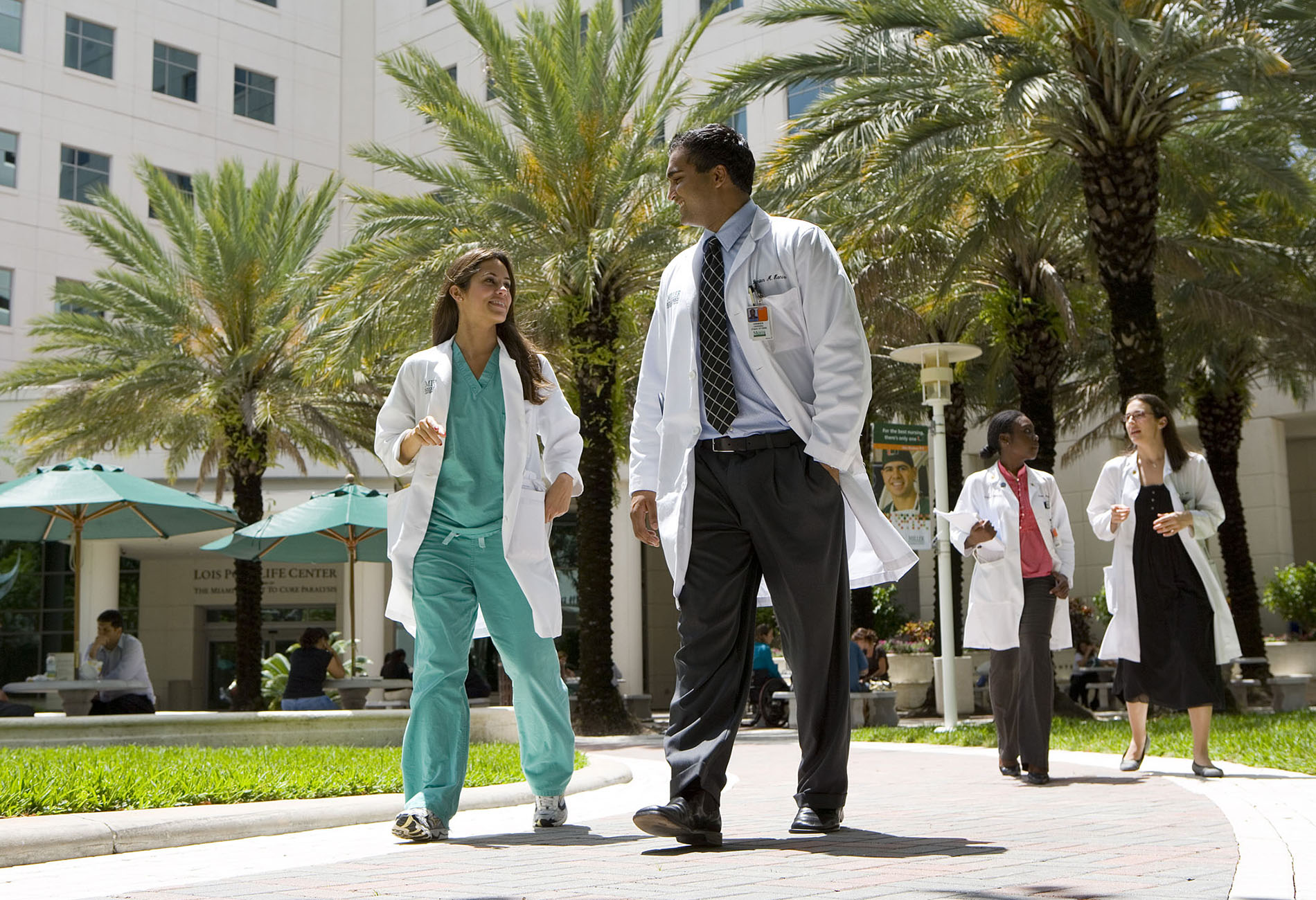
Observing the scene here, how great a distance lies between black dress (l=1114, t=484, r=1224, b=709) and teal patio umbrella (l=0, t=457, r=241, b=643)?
9.73m

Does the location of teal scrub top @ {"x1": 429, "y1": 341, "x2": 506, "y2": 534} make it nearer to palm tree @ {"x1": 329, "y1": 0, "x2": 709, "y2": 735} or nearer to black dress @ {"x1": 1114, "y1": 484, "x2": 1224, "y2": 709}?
black dress @ {"x1": 1114, "y1": 484, "x2": 1224, "y2": 709}

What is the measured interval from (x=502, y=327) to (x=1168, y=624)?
167 inches

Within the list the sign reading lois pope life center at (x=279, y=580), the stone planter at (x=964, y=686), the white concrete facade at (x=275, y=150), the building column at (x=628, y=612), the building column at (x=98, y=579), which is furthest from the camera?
the sign reading lois pope life center at (x=279, y=580)

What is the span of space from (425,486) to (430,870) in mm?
1481

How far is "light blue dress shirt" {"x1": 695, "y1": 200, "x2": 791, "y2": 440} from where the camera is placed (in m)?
4.38

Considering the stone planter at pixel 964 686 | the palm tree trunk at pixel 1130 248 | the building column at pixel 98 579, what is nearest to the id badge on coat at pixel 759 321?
the palm tree trunk at pixel 1130 248

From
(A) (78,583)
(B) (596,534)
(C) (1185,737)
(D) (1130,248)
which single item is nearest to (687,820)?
(C) (1185,737)

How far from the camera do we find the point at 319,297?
2058 cm

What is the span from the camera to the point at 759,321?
4430 mm

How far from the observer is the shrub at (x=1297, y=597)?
2602cm

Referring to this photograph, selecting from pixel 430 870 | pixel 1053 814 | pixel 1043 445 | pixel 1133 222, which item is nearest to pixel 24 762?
pixel 430 870

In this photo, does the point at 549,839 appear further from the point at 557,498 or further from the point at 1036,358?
the point at 1036,358

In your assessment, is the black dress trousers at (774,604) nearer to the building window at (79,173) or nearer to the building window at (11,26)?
the building window at (79,173)

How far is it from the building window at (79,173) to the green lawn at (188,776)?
1303 inches
